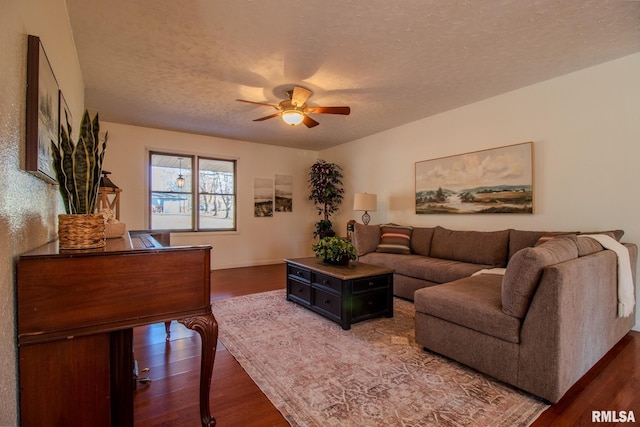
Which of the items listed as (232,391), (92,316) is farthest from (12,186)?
(232,391)

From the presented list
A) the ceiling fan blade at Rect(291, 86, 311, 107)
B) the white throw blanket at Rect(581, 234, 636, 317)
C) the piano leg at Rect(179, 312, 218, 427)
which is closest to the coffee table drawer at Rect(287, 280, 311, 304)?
the piano leg at Rect(179, 312, 218, 427)

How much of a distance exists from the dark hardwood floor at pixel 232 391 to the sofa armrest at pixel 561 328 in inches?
4.0

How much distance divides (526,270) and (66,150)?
245cm

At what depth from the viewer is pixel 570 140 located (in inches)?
124

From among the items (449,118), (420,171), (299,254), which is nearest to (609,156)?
(449,118)

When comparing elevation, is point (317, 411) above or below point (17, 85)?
below

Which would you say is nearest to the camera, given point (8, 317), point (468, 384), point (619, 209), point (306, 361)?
point (8, 317)

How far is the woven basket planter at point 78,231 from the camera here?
117 centimetres

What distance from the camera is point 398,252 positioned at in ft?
13.9

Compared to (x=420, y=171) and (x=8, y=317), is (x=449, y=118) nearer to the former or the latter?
(x=420, y=171)

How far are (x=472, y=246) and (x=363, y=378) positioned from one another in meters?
2.43

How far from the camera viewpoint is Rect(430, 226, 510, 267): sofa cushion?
3389 millimetres

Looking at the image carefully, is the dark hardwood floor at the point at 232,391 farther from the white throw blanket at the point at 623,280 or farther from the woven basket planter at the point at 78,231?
the woven basket planter at the point at 78,231

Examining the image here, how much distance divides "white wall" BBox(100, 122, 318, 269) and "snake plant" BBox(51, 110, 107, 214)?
4.22m
